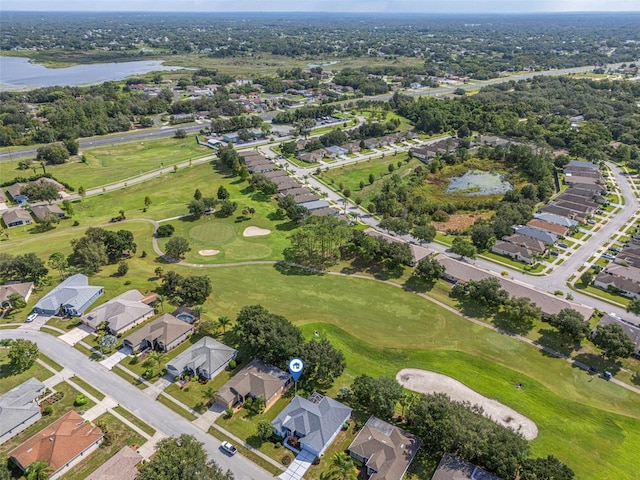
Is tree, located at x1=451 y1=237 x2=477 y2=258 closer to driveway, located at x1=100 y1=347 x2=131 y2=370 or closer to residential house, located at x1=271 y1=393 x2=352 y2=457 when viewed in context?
residential house, located at x1=271 y1=393 x2=352 y2=457

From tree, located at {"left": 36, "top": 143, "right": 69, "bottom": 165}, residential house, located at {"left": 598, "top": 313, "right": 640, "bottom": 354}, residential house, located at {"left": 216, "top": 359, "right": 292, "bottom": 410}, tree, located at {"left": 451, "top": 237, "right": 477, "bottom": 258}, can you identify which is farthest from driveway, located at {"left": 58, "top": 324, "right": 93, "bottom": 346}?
tree, located at {"left": 36, "top": 143, "right": 69, "bottom": 165}

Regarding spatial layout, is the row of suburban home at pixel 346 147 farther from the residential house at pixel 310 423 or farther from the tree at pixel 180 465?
the tree at pixel 180 465

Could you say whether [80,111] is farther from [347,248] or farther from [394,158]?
[347,248]

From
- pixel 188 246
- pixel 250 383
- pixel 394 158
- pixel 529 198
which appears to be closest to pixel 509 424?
pixel 250 383

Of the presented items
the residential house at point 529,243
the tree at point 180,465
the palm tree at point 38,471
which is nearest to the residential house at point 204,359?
the tree at point 180,465

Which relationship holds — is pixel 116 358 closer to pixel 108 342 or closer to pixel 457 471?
pixel 108 342

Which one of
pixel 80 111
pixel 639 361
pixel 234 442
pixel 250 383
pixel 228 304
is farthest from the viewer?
pixel 80 111
